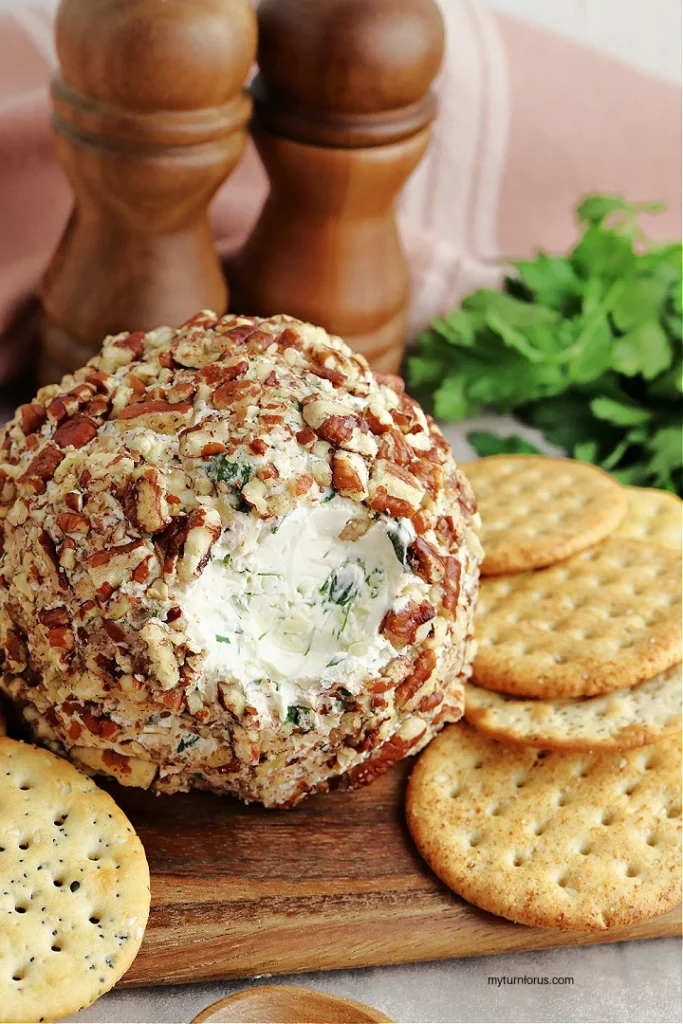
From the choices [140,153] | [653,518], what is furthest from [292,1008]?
→ [140,153]

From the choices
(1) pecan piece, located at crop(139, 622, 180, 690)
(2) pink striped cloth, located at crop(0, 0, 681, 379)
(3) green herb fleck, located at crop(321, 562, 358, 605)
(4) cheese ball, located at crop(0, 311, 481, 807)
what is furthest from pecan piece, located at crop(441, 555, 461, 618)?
(2) pink striped cloth, located at crop(0, 0, 681, 379)

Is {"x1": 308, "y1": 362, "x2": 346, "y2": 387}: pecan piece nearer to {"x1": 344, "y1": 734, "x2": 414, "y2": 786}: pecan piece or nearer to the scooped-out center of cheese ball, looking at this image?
the scooped-out center of cheese ball

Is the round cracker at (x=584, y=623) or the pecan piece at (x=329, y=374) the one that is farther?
the round cracker at (x=584, y=623)

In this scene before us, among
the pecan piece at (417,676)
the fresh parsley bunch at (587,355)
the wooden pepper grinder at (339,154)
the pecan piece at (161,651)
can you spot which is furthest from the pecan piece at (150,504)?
the fresh parsley bunch at (587,355)

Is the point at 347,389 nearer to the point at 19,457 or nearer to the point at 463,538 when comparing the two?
the point at 463,538

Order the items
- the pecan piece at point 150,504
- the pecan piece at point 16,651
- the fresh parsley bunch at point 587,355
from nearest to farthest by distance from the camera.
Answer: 1. the pecan piece at point 150,504
2. the pecan piece at point 16,651
3. the fresh parsley bunch at point 587,355

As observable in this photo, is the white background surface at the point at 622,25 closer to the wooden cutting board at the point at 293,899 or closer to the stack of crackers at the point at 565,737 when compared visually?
the stack of crackers at the point at 565,737
